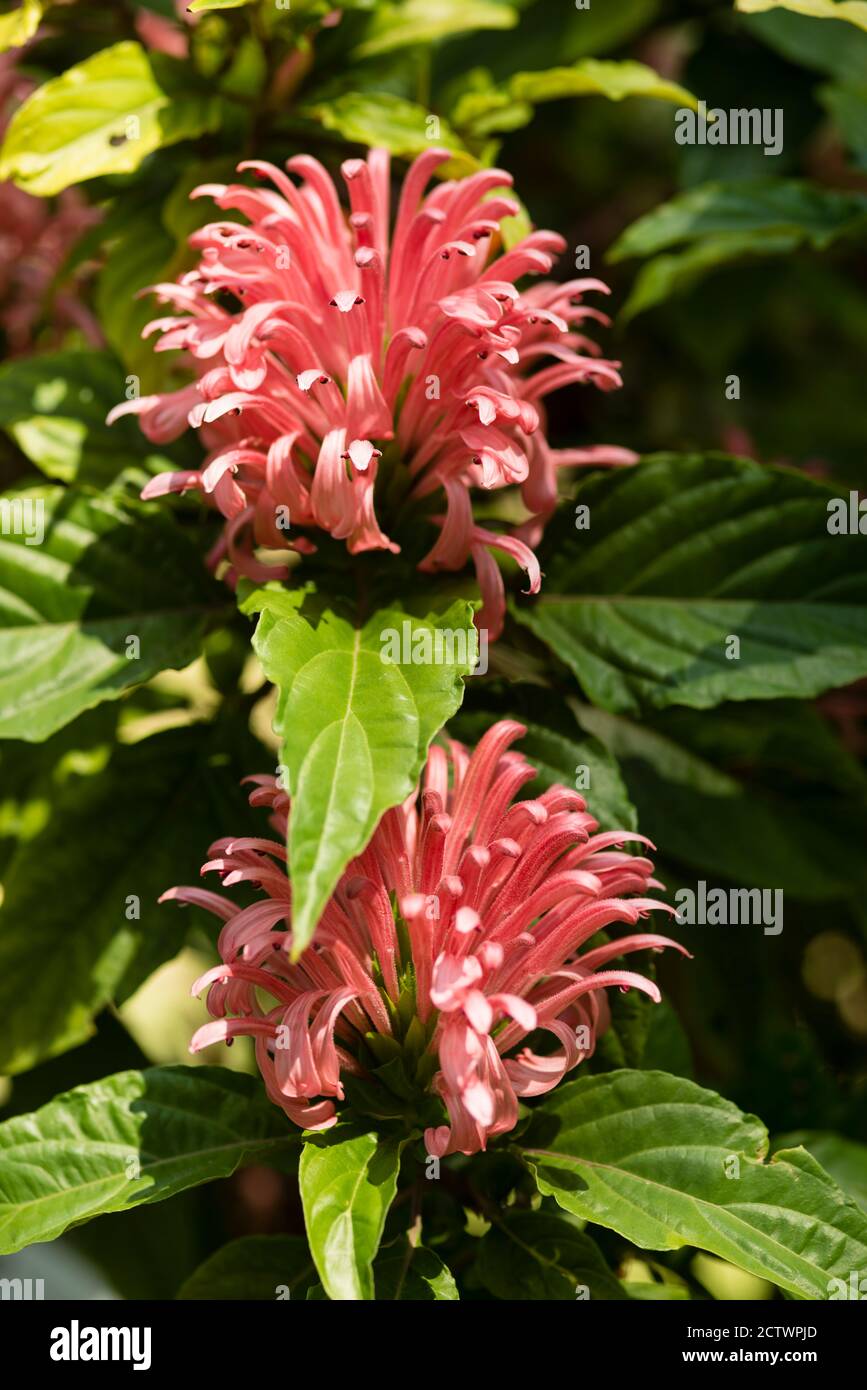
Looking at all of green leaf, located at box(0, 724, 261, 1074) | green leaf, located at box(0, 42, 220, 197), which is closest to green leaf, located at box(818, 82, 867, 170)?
green leaf, located at box(0, 42, 220, 197)

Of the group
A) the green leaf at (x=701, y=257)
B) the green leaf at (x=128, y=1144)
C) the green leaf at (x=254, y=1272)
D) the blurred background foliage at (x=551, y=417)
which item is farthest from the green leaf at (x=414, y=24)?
the green leaf at (x=254, y=1272)

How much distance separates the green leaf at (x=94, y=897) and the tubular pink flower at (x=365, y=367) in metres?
0.22

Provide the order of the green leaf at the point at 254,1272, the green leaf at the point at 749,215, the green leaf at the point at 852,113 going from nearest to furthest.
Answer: the green leaf at the point at 254,1272 → the green leaf at the point at 749,215 → the green leaf at the point at 852,113

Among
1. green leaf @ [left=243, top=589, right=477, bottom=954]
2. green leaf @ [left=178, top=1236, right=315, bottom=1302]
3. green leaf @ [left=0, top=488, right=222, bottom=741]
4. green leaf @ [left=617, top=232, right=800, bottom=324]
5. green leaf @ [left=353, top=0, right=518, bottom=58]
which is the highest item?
green leaf @ [left=353, top=0, right=518, bottom=58]

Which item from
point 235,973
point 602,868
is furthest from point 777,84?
point 235,973

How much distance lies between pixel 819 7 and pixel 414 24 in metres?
0.35

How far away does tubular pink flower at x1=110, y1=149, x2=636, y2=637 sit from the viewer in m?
0.78

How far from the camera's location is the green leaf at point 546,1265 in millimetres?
779

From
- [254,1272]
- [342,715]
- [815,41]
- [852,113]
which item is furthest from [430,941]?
[815,41]

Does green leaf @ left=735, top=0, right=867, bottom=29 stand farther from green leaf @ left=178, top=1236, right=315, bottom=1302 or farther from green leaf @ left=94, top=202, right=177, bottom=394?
green leaf @ left=178, top=1236, right=315, bottom=1302

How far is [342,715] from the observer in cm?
70

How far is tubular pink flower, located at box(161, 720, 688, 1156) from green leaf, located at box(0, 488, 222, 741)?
159mm

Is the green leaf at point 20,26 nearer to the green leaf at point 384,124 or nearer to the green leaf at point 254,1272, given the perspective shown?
the green leaf at point 384,124

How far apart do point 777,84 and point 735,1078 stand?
111 centimetres
